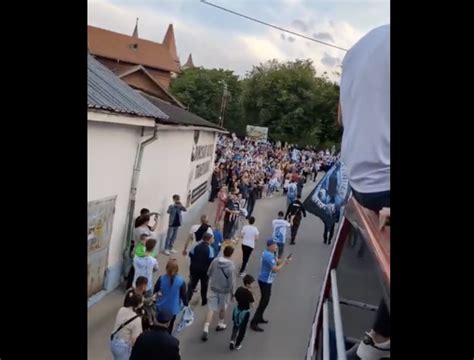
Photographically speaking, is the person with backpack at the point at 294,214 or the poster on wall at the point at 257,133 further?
the poster on wall at the point at 257,133

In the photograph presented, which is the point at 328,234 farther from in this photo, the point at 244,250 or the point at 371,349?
the point at 371,349

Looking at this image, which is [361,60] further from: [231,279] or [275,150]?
[275,150]

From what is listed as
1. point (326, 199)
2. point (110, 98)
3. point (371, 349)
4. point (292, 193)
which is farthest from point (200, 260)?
point (292, 193)

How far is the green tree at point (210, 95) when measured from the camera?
683 inches

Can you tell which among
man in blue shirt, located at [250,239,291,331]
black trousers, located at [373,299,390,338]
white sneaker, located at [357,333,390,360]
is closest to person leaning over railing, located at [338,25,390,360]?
black trousers, located at [373,299,390,338]

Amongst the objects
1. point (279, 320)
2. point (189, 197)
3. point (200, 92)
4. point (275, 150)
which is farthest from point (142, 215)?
point (275, 150)

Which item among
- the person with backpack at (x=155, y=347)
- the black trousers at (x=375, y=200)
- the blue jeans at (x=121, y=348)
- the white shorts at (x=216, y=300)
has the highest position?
the black trousers at (x=375, y=200)

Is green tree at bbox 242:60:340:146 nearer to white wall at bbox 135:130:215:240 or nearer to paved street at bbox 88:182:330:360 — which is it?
white wall at bbox 135:130:215:240

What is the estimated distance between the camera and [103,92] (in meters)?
6.73

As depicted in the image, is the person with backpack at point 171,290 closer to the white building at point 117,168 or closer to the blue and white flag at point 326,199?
the white building at point 117,168

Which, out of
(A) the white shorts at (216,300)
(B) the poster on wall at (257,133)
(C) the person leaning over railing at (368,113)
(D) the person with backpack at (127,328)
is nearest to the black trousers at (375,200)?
(C) the person leaning over railing at (368,113)

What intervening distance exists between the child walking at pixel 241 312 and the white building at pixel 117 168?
6.42 ft

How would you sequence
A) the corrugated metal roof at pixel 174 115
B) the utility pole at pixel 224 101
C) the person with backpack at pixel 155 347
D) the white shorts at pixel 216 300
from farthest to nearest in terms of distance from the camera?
the utility pole at pixel 224 101 < the corrugated metal roof at pixel 174 115 < the white shorts at pixel 216 300 < the person with backpack at pixel 155 347

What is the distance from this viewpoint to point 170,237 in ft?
32.5
